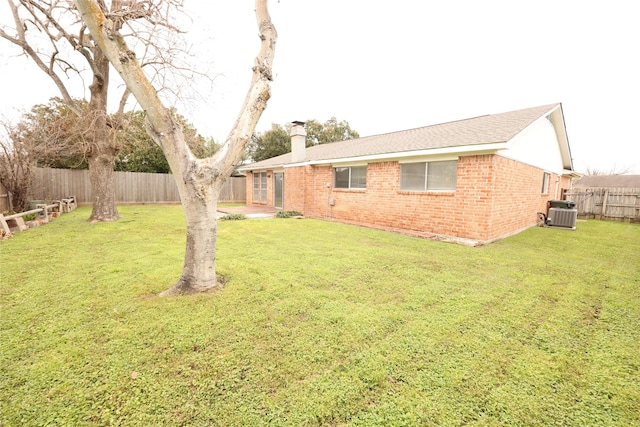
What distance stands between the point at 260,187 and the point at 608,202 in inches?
769

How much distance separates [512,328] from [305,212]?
1091cm

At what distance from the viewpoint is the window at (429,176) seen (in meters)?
8.12

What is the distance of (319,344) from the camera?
2.63 m

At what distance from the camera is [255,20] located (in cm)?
419

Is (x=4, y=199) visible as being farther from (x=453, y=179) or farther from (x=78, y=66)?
(x=453, y=179)

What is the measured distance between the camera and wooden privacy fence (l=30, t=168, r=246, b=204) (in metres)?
13.8

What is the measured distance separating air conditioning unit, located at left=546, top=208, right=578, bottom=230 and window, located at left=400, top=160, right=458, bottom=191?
6.37m

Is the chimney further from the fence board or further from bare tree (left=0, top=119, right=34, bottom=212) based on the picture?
the fence board

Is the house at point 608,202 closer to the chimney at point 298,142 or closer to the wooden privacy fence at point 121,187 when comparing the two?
the chimney at point 298,142

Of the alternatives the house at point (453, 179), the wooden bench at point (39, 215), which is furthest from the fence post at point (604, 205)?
the wooden bench at point (39, 215)

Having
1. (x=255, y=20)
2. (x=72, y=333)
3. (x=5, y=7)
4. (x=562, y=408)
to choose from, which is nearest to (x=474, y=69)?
(x=255, y=20)

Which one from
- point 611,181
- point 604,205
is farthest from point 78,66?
point 611,181

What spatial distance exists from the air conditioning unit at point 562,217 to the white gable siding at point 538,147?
1.87 metres

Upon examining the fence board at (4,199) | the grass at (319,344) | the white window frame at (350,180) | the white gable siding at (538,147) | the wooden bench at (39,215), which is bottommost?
the grass at (319,344)
